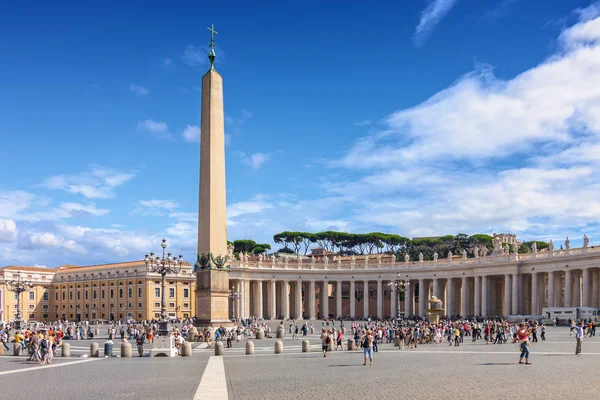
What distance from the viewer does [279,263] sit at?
9056cm

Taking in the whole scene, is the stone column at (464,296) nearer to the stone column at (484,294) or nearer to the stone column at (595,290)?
the stone column at (484,294)

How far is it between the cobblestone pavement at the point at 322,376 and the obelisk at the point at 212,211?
7732 millimetres

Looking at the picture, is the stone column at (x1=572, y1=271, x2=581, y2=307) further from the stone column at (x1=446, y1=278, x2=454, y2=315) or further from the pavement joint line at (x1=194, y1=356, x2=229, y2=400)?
the pavement joint line at (x1=194, y1=356, x2=229, y2=400)

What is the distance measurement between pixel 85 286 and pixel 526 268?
202 feet

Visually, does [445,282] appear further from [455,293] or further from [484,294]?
[484,294]

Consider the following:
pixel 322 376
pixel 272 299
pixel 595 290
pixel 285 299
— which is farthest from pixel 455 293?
pixel 322 376

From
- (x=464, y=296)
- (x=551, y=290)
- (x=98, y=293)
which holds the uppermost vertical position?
(x=551, y=290)

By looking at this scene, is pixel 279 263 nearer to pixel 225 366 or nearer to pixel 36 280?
pixel 36 280

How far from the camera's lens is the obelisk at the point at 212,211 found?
3350 centimetres

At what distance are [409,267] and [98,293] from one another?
4428 cm

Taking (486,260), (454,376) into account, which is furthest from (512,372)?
(486,260)

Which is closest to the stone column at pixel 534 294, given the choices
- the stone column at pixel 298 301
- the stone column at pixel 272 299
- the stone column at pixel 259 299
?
the stone column at pixel 298 301

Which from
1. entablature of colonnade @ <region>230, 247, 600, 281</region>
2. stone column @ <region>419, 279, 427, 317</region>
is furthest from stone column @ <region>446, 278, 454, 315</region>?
stone column @ <region>419, 279, 427, 317</region>

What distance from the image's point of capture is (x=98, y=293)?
9312 centimetres
